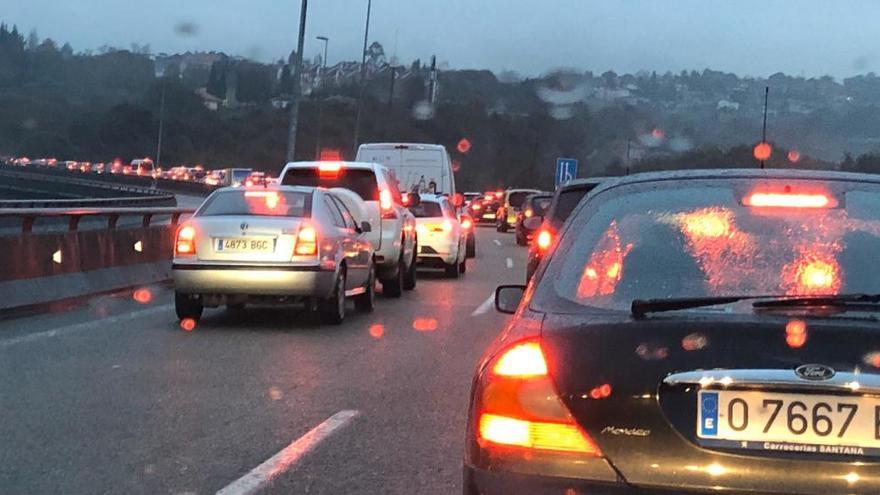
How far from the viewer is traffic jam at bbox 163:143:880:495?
3.29 m

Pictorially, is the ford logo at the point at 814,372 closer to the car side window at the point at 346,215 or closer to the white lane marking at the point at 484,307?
the car side window at the point at 346,215

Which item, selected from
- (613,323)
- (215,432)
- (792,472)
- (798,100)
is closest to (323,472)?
(215,432)

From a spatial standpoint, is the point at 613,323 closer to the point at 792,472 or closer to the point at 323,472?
→ the point at 792,472

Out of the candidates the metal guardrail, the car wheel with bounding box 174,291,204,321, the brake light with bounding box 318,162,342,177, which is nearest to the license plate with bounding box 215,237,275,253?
the car wheel with bounding box 174,291,204,321

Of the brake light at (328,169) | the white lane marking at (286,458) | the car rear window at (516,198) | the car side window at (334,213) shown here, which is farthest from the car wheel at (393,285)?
the car rear window at (516,198)

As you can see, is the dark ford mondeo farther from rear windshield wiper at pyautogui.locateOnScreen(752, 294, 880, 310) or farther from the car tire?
the car tire

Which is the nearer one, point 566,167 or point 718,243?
point 718,243

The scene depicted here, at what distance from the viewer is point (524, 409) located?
356 centimetres

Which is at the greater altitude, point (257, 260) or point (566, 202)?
point (566, 202)

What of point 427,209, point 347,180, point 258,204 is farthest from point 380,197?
point 427,209

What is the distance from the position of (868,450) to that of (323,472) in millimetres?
3485

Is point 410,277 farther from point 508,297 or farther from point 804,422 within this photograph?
point 804,422

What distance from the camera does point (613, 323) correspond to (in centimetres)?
362

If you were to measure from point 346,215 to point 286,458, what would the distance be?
7845 millimetres
